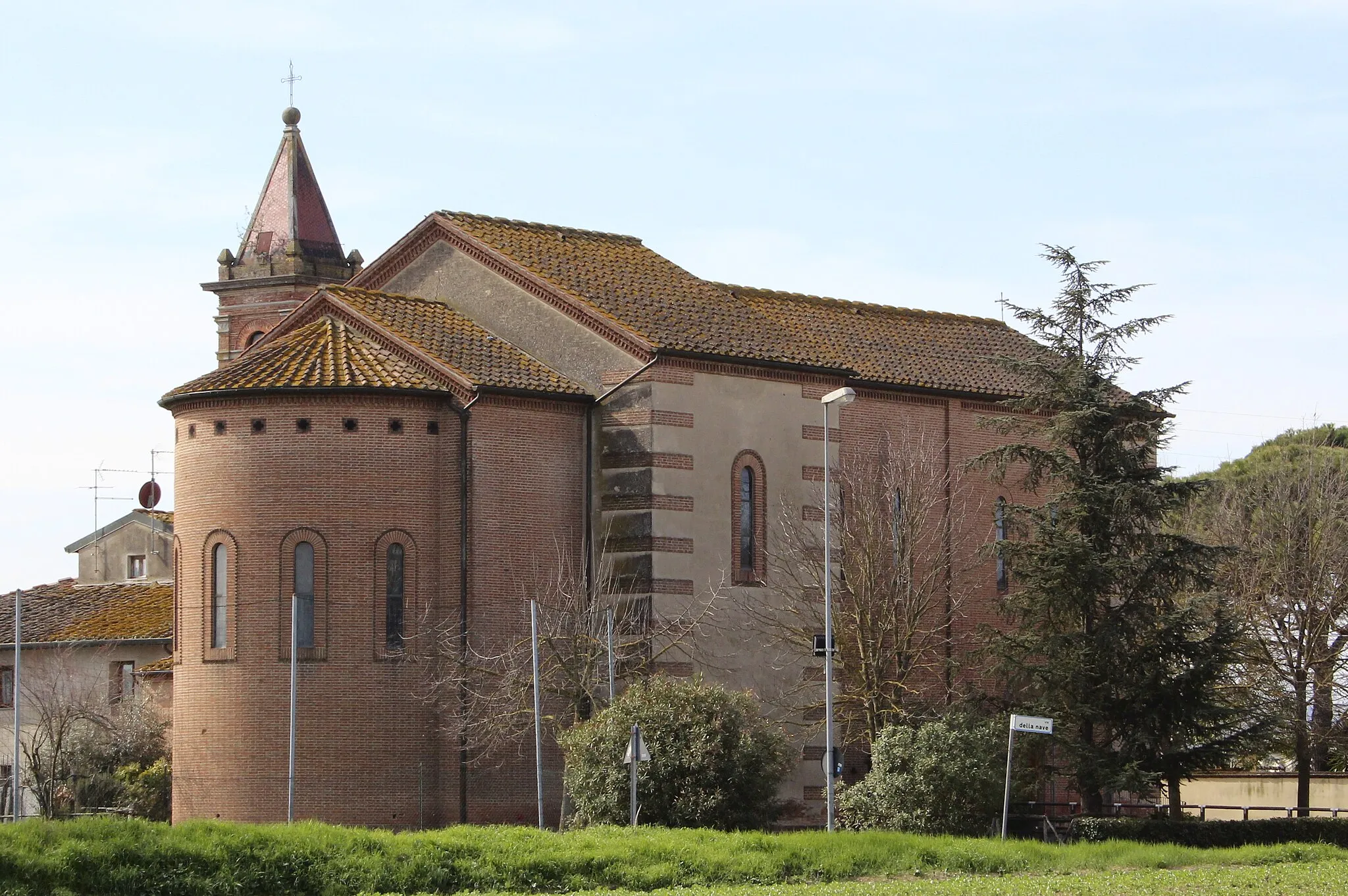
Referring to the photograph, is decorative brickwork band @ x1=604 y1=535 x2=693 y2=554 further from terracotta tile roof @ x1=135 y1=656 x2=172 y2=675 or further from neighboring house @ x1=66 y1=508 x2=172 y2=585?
neighboring house @ x1=66 y1=508 x2=172 y2=585

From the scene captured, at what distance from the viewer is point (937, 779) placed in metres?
37.9

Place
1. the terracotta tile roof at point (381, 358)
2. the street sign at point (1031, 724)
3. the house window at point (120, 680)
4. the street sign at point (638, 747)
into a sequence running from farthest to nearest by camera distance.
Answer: the house window at point (120, 680)
the terracotta tile roof at point (381, 358)
the street sign at point (1031, 724)
the street sign at point (638, 747)

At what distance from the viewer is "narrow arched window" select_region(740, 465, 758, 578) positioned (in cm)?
4281

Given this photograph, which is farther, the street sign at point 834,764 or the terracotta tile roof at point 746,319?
the terracotta tile roof at point 746,319

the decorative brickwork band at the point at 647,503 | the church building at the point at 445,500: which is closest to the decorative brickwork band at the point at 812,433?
the church building at the point at 445,500

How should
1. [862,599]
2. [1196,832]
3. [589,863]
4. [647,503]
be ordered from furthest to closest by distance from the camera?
1. [862,599]
2. [647,503]
3. [1196,832]
4. [589,863]

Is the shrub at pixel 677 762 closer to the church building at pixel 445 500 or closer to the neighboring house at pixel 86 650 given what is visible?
the church building at pixel 445 500

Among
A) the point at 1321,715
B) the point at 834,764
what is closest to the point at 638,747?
the point at 834,764

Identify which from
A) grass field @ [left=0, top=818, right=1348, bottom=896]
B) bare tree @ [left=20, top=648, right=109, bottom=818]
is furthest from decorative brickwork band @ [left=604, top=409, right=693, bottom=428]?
→ bare tree @ [left=20, top=648, right=109, bottom=818]

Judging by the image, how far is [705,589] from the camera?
41812 mm

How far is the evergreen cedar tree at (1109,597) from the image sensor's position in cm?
3853

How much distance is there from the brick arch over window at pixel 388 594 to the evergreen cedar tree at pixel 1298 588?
20257mm

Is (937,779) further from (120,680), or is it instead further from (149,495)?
(149,495)

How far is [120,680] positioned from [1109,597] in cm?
2973
